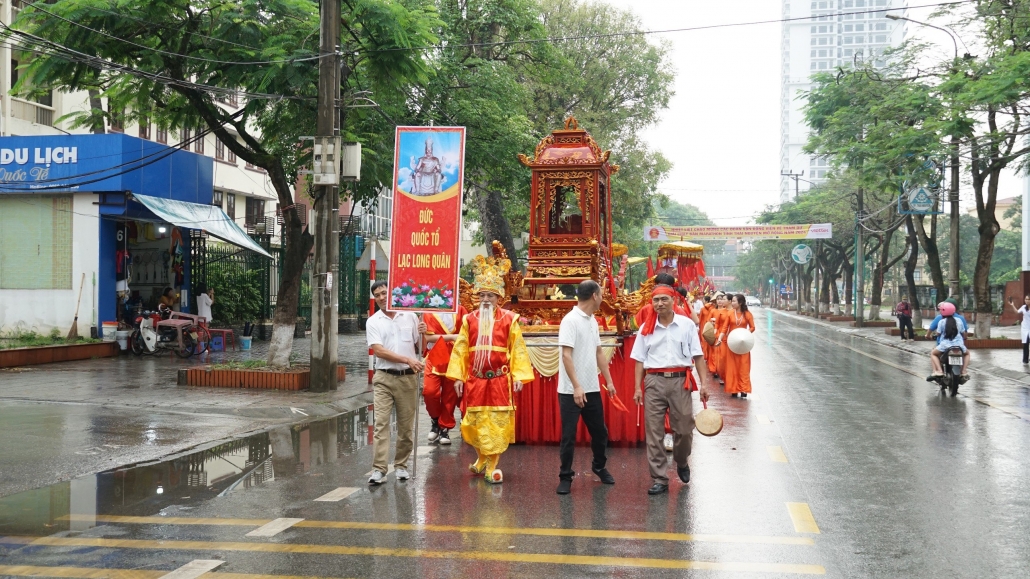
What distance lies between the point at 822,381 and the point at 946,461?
859 cm

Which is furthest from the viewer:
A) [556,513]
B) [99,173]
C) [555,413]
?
[99,173]

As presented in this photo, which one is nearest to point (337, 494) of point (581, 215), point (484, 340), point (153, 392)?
point (484, 340)

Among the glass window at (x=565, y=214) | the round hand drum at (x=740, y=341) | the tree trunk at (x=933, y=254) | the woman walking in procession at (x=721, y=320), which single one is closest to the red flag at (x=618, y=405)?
the glass window at (x=565, y=214)

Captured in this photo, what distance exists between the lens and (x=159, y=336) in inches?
820

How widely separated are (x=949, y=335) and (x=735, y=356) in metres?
3.80

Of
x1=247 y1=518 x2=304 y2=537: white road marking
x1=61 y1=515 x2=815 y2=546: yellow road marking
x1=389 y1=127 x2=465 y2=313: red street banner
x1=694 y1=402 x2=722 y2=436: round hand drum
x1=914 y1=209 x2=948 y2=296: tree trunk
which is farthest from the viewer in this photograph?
x1=914 y1=209 x2=948 y2=296: tree trunk

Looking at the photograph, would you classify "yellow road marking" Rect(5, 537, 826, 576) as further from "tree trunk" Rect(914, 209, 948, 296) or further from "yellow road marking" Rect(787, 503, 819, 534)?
"tree trunk" Rect(914, 209, 948, 296)

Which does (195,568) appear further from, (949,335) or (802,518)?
(949,335)

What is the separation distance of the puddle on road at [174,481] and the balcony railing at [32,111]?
712 inches

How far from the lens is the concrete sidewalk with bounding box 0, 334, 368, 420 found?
42.4 ft

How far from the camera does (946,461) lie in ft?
30.0

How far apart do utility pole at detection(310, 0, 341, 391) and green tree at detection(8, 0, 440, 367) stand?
0.40 meters

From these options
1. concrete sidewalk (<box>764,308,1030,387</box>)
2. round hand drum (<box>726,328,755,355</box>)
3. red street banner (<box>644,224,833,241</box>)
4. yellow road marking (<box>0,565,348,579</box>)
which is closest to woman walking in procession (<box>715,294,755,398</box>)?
round hand drum (<box>726,328,755,355</box>)

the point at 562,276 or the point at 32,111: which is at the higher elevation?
the point at 32,111
